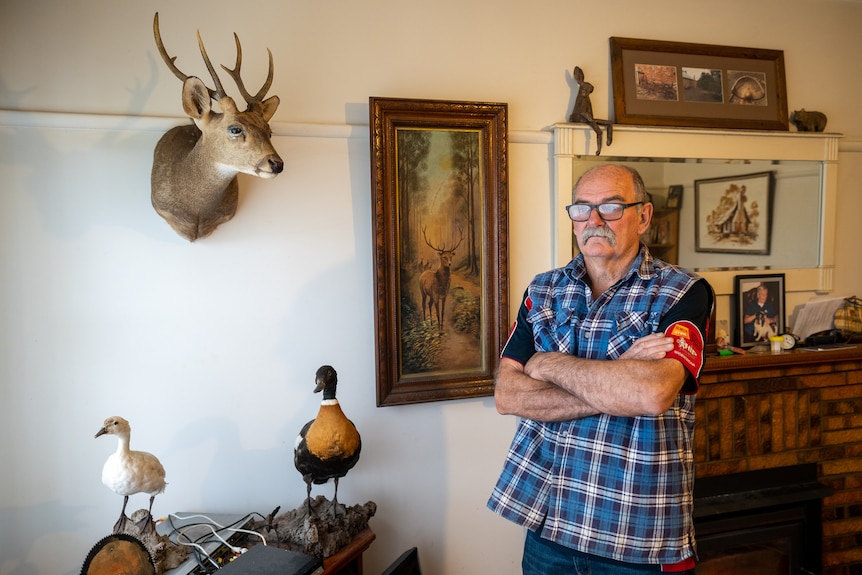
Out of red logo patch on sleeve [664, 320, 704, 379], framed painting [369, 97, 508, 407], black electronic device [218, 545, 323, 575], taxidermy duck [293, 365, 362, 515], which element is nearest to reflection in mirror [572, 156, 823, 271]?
framed painting [369, 97, 508, 407]

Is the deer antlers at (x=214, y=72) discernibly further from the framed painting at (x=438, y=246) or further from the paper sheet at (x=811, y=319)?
the paper sheet at (x=811, y=319)

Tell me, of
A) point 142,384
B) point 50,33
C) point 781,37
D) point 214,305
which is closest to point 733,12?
point 781,37

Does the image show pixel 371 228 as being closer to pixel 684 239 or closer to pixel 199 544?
pixel 199 544

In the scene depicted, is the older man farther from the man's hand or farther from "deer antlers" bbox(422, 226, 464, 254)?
"deer antlers" bbox(422, 226, 464, 254)

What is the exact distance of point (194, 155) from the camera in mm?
1846

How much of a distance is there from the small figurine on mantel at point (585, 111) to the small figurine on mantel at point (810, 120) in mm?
1001

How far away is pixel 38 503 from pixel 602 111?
2.60 m

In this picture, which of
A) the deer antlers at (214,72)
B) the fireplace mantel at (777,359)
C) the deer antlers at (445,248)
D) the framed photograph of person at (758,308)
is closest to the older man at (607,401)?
the deer antlers at (445,248)

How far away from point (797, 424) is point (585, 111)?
1.64 meters

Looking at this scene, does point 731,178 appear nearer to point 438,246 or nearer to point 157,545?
point 438,246

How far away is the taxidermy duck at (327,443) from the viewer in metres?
1.83

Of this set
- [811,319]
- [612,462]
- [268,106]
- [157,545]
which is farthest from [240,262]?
[811,319]

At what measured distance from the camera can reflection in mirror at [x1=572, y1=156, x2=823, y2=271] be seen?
252 cm

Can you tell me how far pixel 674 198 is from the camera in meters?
2.55
